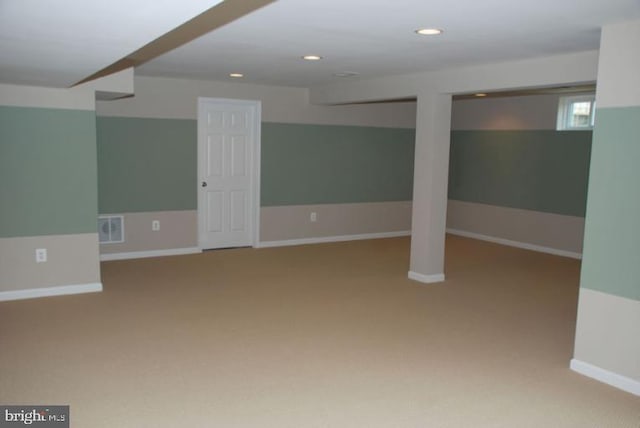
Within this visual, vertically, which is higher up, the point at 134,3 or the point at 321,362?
the point at 134,3

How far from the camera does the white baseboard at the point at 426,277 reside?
6.16 meters

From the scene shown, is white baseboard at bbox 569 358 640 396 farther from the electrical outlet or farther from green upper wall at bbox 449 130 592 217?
the electrical outlet

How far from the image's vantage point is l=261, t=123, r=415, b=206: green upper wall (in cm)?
801

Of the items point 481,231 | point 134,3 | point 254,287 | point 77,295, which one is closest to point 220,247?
point 254,287

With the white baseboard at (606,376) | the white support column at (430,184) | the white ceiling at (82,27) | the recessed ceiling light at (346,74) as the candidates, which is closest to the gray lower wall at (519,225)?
the white support column at (430,184)

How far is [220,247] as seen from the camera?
7773mm

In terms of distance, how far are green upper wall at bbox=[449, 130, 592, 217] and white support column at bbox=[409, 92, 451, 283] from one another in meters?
2.57

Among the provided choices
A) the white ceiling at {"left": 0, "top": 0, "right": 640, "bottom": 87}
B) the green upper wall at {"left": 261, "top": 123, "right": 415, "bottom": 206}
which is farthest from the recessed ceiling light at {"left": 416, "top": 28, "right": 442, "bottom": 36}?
the green upper wall at {"left": 261, "top": 123, "right": 415, "bottom": 206}

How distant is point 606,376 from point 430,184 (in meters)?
2.86

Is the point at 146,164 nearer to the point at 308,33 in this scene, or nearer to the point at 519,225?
the point at 308,33

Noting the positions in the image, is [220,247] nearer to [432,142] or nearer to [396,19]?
[432,142]

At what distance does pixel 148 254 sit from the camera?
23.6 feet

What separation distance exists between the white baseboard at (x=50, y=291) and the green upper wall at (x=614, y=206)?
14.5 feet

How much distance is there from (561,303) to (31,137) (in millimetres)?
5257
